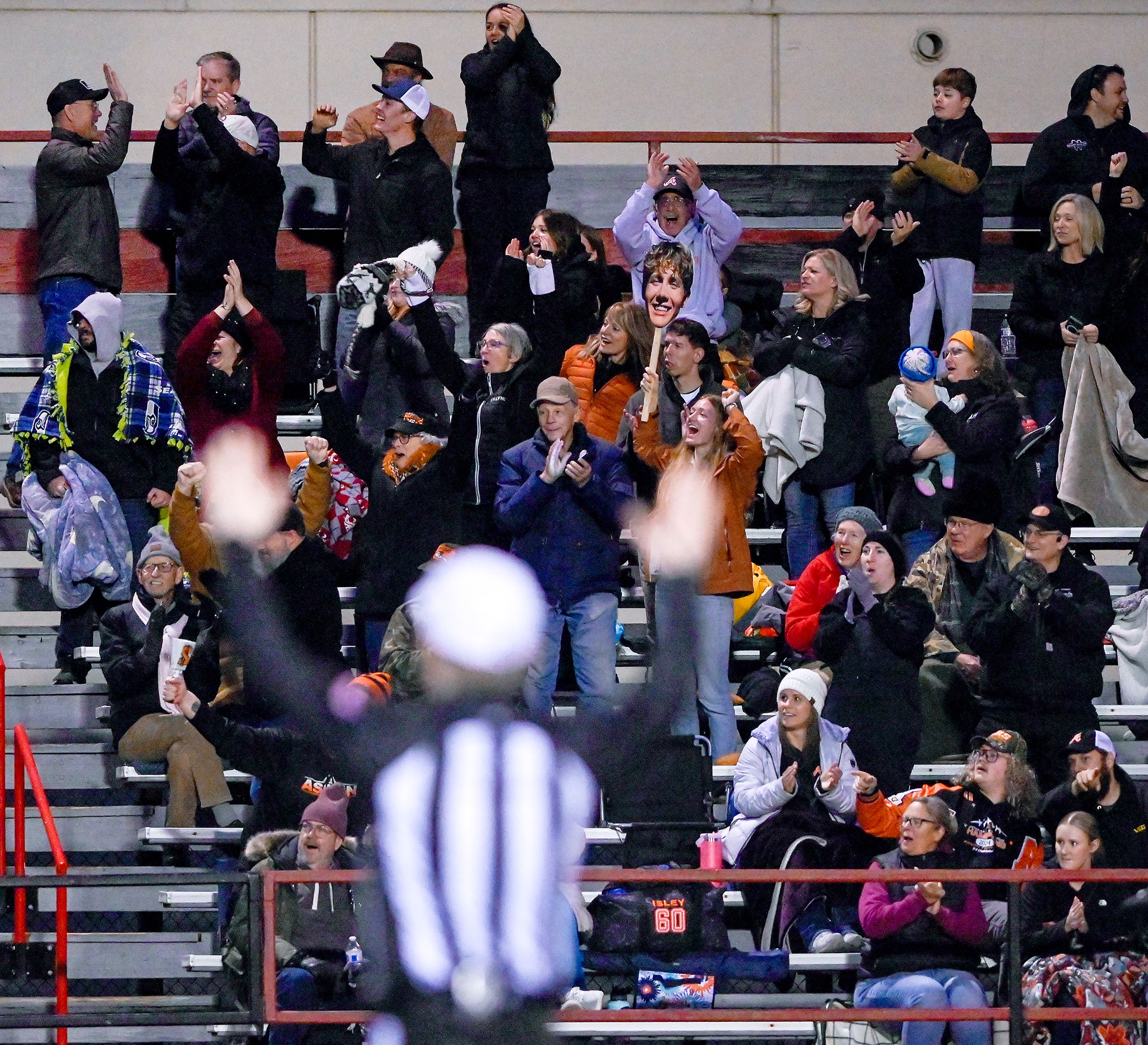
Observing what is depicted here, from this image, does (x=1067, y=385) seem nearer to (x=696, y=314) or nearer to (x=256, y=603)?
(x=696, y=314)

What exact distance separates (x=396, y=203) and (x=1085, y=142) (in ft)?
12.0

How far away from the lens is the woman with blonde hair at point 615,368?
32.9 feet

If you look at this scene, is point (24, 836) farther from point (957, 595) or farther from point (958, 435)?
point (958, 435)

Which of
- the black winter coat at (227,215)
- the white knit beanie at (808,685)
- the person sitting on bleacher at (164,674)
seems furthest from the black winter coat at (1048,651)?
the black winter coat at (227,215)

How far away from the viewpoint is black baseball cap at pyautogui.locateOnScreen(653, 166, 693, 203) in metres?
10.6

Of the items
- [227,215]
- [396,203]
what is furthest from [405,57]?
[227,215]

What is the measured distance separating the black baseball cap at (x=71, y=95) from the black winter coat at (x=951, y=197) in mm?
3988

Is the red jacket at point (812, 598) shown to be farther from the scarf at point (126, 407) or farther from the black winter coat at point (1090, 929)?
the scarf at point (126, 407)

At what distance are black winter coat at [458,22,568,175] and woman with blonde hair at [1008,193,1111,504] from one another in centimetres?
243

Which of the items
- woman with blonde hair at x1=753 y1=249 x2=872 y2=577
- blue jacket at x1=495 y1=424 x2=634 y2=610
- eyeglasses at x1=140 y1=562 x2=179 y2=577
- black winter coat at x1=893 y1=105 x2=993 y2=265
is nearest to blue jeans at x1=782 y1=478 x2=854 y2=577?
woman with blonde hair at x1=753 y1=249 x2=872 y2=577

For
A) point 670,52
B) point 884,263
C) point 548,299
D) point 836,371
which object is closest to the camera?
point 836,371

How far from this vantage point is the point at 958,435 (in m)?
9.71

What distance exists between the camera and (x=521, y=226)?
1106 centimetres

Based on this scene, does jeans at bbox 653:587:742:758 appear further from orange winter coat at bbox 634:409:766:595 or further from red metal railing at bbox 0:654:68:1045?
red metal railing at bbox 0:654:68:1045
